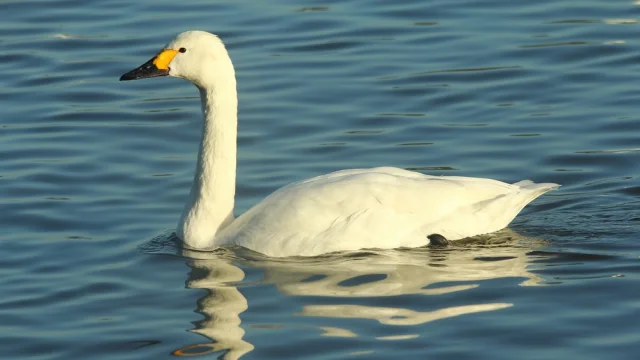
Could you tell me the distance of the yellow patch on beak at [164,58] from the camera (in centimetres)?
1052

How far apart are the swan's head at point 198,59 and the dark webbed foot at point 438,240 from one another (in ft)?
6.27

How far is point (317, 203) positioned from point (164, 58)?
5.37ft

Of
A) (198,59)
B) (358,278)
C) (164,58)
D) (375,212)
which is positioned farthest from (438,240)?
(164,58)

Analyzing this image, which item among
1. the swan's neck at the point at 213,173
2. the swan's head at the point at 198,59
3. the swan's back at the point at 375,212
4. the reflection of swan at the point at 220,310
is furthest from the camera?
the swan's neck at the point at 213,173

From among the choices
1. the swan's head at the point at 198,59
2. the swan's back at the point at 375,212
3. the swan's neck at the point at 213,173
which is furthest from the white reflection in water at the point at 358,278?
the swan's head at the point at 198,59

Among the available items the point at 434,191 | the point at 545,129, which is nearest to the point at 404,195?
the point at 434,191

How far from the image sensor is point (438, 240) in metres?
10.1

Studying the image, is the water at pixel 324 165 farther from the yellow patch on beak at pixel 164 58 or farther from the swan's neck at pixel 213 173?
the yellow patch on beak at pixel 164 58

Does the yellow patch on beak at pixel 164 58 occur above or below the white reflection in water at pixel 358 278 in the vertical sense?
above

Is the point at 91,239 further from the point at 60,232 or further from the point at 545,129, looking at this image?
the point at 545,129

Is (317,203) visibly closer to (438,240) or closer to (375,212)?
(375,212)

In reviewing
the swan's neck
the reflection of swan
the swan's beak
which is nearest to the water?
the reflection of swan

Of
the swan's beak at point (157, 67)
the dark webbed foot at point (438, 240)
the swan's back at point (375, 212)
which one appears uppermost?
the swan's beak at point (157, 67)

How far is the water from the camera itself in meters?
8.60
